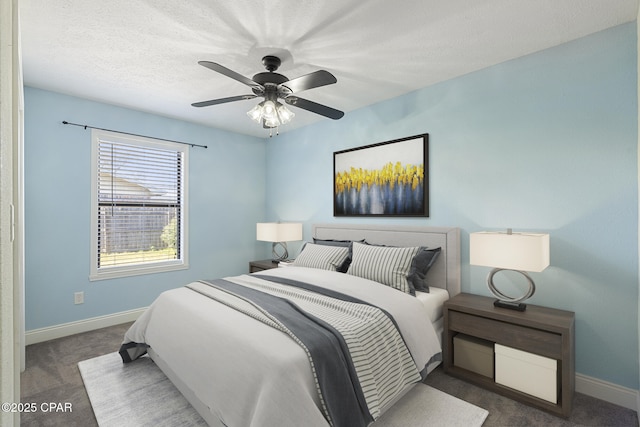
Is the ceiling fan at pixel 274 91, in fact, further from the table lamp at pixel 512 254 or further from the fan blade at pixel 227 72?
the table lamp at pixel 512 254

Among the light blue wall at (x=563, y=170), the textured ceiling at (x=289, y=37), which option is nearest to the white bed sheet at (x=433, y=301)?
the light blue wall at (x=563, y=170)

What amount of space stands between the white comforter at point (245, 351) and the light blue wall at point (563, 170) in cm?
99

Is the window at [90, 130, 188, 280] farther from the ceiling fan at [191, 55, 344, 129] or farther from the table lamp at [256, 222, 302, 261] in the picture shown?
the ceiling fan at [191, 55, 344, 129]

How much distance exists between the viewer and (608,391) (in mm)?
2121

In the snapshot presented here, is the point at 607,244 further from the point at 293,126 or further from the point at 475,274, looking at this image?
the point at 293,126

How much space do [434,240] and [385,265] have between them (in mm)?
606

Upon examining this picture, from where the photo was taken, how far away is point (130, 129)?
12.1ft

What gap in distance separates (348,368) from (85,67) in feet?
10.5

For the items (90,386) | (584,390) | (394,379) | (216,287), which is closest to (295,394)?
(394,379)

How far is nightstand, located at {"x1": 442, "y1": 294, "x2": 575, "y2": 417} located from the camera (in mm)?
1967

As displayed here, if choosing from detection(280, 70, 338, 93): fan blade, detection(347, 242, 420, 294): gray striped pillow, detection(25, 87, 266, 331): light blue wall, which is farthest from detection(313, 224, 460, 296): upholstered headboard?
detection(25, 87, 266, 331): light blue wall


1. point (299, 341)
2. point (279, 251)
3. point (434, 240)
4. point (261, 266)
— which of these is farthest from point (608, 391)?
point (279, 251)

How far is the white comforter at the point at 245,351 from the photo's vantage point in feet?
4.65

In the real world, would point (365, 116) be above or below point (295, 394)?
above
